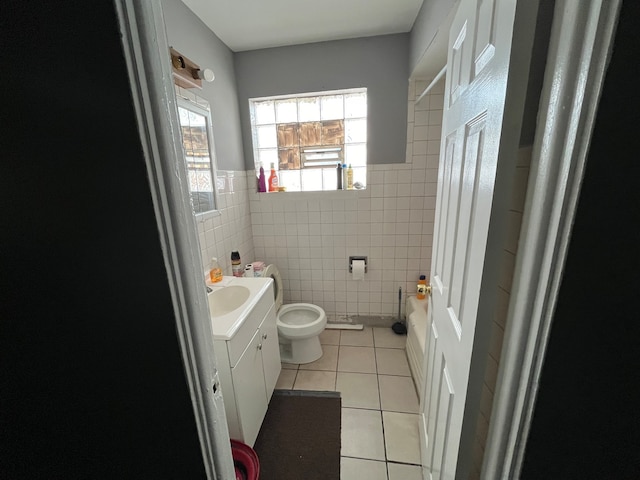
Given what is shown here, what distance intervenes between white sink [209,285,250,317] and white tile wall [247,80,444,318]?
2.86ft

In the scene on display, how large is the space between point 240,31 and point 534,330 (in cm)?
225

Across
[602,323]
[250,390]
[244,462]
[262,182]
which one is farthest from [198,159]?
[602,323]

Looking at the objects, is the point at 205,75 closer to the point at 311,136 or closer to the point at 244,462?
the point at 311,136

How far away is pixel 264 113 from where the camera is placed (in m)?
2.24

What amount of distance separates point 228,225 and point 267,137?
0.92 m

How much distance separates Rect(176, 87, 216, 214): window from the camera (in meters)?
1.49

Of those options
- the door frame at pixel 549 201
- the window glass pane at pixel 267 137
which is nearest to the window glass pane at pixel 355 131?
the window glass pane at pixel 267 137

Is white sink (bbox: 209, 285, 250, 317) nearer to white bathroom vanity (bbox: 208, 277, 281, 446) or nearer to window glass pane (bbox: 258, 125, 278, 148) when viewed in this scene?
white bathroom vanity (bbox: 208, 277, 281, 446)

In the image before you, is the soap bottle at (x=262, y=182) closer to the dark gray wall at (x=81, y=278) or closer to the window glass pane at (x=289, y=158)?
the window glass pane at (x=289, y=158)

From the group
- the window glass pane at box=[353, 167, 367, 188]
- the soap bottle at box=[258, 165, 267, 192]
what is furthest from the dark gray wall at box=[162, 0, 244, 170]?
the window glass pane at box=[353, 167, 367, 188]

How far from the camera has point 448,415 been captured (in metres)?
0.83

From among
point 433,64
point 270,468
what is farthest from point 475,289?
point 433,64

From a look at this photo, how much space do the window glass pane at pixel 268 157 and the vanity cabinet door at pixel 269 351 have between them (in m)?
1.32

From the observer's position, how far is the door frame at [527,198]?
0.36m
